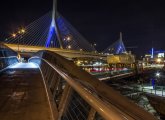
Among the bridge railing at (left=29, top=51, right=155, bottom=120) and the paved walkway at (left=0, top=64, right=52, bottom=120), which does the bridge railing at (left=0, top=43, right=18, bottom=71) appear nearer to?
the paved walkway at (left=0, top=64, right=52, bottom=120)

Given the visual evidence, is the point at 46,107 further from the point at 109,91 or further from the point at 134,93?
the point at 134,93

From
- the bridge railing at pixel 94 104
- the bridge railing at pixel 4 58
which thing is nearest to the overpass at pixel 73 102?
the bridge railing at pixel 94 104

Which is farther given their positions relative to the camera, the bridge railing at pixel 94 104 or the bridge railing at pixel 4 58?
the bridge railing at pixel 4 58

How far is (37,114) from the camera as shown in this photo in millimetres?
5680

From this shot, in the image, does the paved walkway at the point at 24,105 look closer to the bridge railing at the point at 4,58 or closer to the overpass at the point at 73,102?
the overpass at the point at 73,102

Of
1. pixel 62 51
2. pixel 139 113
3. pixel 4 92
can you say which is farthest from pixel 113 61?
pixel 139 113

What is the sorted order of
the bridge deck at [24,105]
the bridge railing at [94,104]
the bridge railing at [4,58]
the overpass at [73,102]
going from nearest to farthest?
the bridge railing at [94,104] → the overpass at [73,102] → the bridge deck at [24,105] → the bridge railing at [4,58]

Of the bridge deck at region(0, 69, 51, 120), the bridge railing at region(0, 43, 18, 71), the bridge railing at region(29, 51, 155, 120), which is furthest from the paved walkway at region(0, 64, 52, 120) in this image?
the bridge railing at region(0, 43, 18, 71)

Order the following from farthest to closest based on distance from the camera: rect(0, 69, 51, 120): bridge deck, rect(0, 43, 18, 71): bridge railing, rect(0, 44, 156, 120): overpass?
rect(0, 43, 18, 71): bridge railing → rect(0, 69, 51, 120): bridge deck → rect(0, 44, 156, 120): overpass

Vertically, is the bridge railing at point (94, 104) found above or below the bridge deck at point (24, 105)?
above

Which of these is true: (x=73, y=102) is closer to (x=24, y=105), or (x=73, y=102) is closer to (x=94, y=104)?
(x=94, y=104)

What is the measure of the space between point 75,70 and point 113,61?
239ft

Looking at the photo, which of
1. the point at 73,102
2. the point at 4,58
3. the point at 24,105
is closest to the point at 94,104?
the point at 73,102

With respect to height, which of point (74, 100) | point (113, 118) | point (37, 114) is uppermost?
point (113, 118)
